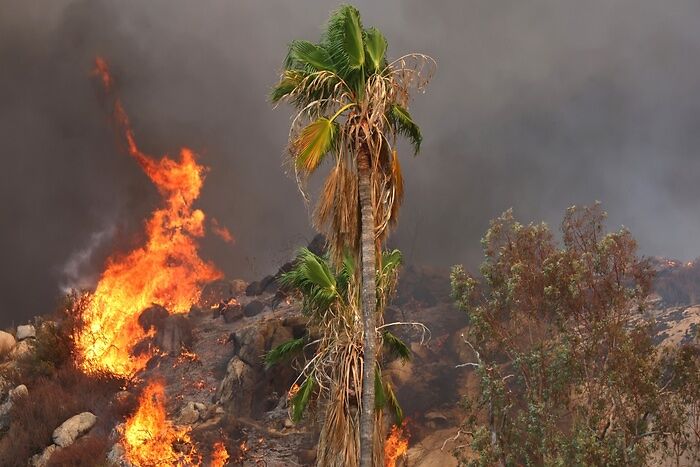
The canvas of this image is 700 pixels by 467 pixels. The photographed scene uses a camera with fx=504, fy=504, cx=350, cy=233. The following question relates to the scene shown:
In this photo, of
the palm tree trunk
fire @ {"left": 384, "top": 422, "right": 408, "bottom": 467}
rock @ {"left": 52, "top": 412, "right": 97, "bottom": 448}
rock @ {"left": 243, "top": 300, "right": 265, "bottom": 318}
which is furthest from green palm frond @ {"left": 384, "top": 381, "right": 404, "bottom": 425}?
rock @ {"left": 243, "top": 300, "right": 265, "bottom": 318}

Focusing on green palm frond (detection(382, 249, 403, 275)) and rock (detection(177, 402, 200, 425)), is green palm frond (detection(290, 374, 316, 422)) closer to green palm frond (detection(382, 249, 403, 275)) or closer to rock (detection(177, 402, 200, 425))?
green palm frond (detection(382, 249, 403, 275))

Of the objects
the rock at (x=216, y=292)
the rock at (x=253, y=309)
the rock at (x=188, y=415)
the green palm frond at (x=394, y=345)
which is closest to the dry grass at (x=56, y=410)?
the rock at (x=188, y=415)

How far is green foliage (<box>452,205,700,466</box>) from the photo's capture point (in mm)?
17891

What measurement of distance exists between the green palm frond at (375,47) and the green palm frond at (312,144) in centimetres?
210

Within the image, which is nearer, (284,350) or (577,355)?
(284,350)

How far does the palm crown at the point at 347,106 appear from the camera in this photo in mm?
12953

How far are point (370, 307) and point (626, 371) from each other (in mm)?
10996

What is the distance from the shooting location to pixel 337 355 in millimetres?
13266

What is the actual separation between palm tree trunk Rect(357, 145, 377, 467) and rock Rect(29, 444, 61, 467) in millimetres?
23445

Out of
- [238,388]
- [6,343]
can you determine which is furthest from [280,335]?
[6,343]

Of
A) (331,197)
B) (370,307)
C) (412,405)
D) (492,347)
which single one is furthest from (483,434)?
(412,405)

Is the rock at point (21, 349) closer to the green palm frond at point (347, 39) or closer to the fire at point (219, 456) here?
the fire at point (219, 456)

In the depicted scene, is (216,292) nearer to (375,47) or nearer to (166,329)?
(166,329)

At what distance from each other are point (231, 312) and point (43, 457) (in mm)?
29258
